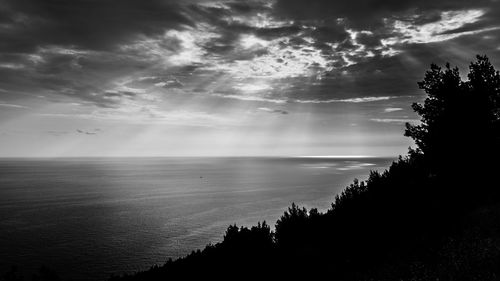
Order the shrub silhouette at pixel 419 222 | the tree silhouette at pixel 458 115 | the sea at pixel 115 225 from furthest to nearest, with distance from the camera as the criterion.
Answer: the sea at pixel 115 225 → the tree silhouette at pixel 458 115 → the shrub silhouette at pixel 419 222

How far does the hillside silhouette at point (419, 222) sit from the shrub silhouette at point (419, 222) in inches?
2.7

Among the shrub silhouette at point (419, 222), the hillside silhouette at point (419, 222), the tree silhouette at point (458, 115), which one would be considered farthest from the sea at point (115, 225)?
the tree silhouette at point (458, 115)

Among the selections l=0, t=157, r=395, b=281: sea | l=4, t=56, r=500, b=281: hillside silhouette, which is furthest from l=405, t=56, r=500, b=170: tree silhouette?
l=0, t=157, r=395, b=281: sea

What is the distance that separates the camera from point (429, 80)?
91.5 ft

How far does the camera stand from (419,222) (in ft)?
69.4

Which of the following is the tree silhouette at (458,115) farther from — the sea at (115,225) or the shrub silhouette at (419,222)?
the sea at (115,225)

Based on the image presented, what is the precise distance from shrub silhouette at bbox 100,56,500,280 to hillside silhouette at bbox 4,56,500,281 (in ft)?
0.22

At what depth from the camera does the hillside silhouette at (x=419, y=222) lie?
55.8 feet

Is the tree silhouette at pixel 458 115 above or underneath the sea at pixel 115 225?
above

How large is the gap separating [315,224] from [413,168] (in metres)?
11.1

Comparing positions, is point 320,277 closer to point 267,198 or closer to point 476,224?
point 476,224

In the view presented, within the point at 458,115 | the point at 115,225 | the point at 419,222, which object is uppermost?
the point at 458,115

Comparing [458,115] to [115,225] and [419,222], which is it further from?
[115,225]

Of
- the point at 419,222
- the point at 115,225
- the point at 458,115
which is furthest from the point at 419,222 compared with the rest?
the point at 115,225
